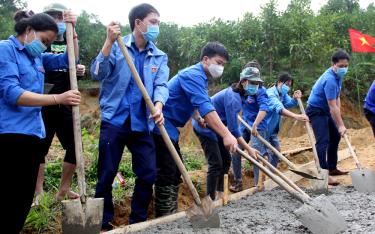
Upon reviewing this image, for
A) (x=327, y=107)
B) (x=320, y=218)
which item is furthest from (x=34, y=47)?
(x=327, y=107)

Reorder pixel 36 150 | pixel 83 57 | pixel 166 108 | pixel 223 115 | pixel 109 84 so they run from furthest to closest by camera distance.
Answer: pixel 83 57
pixel 223 115
pixel 166 108
pixel 109 84
pixel 36 150

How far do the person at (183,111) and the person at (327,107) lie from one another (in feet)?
7.62

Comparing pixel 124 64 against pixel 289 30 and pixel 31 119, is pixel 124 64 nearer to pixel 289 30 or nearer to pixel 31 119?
pixel 31 119

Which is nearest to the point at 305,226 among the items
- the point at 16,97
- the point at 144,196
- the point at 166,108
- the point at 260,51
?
the point at 144,196

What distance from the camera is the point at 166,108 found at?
4254mm

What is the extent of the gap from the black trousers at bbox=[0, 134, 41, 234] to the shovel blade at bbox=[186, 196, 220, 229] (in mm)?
1263

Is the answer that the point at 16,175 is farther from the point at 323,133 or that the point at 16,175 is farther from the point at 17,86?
the point at 323,133

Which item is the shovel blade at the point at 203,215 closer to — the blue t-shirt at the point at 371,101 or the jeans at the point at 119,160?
the jeans at the point at 119,160

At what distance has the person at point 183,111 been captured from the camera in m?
3.87

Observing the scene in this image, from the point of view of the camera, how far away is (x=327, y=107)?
6.05 meters

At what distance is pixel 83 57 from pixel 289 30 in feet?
20.2

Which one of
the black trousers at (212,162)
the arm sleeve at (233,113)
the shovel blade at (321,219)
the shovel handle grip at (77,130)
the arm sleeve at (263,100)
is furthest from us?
the arm sleeve at (263,100)

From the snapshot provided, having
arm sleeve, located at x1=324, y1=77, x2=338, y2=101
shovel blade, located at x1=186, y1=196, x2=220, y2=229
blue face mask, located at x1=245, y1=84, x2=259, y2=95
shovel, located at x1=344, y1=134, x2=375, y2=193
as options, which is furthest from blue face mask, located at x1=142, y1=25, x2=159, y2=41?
shovel, located at x1=344, y1=134, x2=375, y2=193

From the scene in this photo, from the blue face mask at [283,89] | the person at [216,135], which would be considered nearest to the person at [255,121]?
the person at [216,135]
